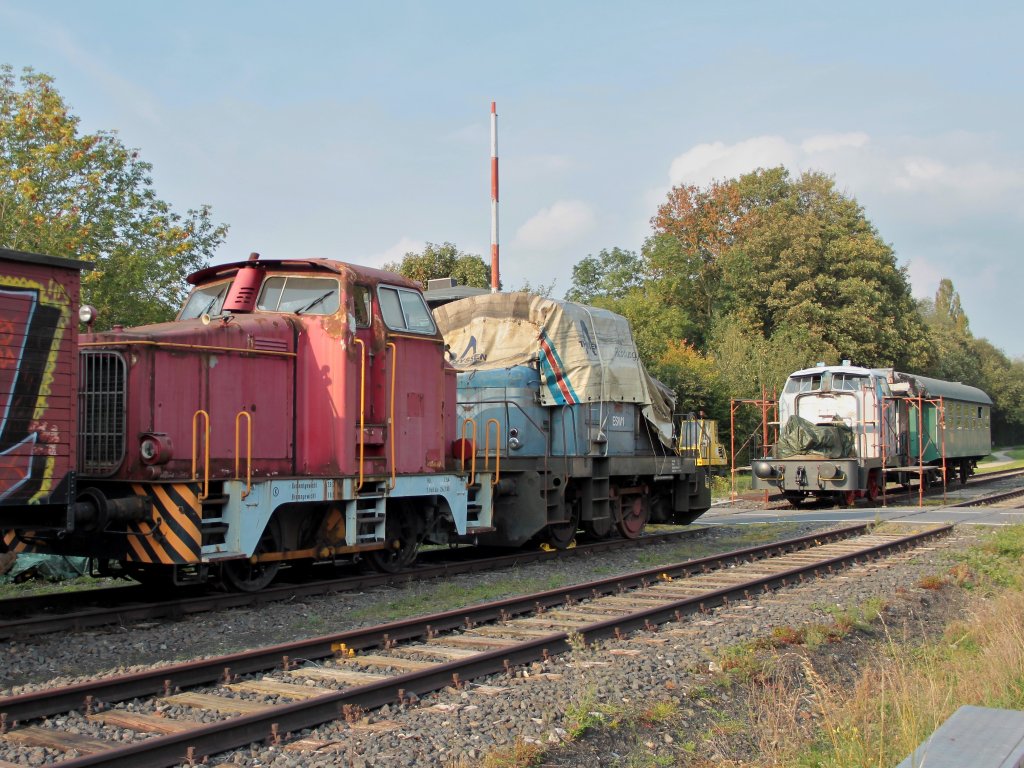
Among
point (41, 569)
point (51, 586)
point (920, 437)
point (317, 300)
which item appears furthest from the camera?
point (920, 437)

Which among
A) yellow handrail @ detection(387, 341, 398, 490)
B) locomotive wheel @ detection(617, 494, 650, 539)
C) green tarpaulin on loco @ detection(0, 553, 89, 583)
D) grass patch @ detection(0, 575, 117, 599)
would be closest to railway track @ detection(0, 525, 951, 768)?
yellow handrail @ detection(387, 341, 398, 490)

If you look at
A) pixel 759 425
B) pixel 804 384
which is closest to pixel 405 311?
pixel 804 384

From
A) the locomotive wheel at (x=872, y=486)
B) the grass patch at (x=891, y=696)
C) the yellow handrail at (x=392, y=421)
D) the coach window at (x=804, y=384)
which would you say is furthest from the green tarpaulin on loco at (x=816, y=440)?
the yellow handrail at (x=392, y=421)

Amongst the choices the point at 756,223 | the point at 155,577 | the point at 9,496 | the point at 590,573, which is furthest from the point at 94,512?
the point at 756,223

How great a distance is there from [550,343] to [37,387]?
7708 millimetres

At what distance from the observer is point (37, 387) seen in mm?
7328

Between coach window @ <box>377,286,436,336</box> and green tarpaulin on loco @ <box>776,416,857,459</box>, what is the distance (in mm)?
13805

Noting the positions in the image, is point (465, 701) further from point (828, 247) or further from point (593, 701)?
point (828, 247)

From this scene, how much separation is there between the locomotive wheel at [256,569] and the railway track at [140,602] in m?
0.16

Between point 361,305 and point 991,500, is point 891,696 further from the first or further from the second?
point 991,500

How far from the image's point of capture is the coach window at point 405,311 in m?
10.5

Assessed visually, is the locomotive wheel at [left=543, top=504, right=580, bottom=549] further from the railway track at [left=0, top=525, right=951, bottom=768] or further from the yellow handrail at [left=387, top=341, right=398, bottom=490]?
the yellow handrail at [left=387, top=341, right=398, bottom=490]

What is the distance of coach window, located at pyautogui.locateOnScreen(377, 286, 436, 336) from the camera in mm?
10500

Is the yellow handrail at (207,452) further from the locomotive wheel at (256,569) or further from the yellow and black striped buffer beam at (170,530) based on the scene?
the locomotive wheel at (256,569)
